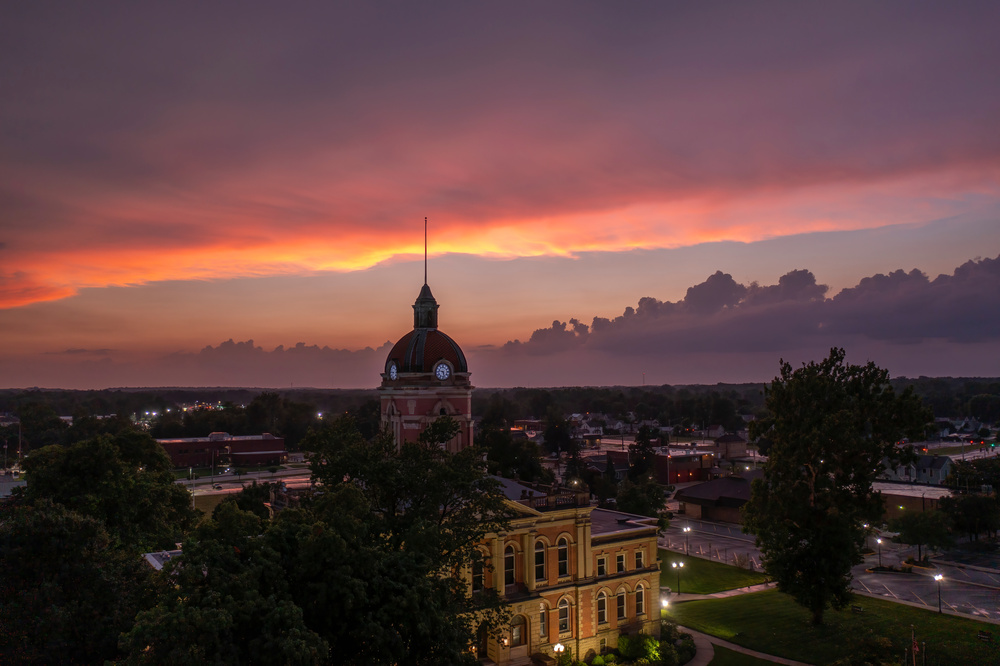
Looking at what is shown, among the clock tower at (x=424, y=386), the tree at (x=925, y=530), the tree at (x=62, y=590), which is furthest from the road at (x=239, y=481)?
the tree at (x=925, y=530)

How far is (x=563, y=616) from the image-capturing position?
140 feet

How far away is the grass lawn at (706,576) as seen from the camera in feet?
190

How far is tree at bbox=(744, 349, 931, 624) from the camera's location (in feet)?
141

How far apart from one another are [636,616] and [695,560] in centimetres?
2307

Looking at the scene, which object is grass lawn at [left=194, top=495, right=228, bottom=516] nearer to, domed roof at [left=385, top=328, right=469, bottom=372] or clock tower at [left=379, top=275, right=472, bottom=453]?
clock tower at [left=379, top=275, right=472, bottom=453]

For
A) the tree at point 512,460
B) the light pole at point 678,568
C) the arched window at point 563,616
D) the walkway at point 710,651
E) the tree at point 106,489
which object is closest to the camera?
the tree at point 106,489

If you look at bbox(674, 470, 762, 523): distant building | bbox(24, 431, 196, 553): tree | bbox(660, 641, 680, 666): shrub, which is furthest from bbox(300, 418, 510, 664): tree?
bbox(674, 470, 762, 523): distant building

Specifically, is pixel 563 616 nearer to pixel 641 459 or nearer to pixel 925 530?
pixel 925 530

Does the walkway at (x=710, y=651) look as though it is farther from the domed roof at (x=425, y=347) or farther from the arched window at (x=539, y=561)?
the domed roof at (x=425, y=347)

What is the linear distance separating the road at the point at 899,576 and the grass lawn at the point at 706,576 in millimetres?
2190

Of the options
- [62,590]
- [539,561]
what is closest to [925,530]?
[539,561]

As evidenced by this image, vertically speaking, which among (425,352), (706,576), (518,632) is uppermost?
(425,352)

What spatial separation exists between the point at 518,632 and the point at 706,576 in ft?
88.3

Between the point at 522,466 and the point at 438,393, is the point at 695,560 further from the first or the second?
the point at 438,393
